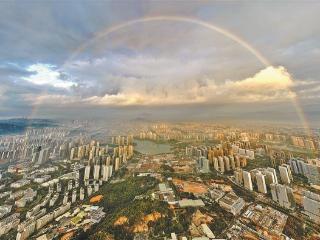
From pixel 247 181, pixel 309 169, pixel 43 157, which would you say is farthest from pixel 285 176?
pixel 43 157

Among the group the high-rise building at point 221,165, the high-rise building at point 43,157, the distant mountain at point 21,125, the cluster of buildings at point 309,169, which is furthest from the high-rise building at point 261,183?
the distant mountain at point 21,125

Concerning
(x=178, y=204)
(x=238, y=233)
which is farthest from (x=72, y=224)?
(x=238, y=233)

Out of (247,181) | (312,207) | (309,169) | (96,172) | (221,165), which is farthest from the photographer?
(96,172)

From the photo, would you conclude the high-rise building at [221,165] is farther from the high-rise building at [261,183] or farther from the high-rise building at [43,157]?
the high-rise building at [43,157]

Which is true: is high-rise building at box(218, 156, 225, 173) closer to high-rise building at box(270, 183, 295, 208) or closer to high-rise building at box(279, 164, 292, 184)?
high-rise building at box(279, 164, 292, 184)

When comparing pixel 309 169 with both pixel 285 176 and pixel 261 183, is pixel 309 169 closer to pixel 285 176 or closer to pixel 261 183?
pixel 285 176

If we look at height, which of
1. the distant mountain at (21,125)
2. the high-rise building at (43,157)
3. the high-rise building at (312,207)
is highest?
the distant mountain at (21,125)

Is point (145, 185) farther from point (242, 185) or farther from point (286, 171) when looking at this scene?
point (286, 171)

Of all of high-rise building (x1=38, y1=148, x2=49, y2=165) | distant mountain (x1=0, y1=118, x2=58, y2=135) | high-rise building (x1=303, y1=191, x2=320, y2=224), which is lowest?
high-rise building (x1=303, y1=191, x2=320, y2=224)

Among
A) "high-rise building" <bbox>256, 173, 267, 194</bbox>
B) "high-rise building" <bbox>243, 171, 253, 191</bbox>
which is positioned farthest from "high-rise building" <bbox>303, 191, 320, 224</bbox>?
"high-rise building" <bbox>243, 171, 253, 191</bbox>

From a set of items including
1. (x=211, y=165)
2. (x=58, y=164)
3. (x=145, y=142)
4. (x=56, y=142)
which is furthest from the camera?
(x=145, y=142)

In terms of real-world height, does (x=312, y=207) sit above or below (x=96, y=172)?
below
